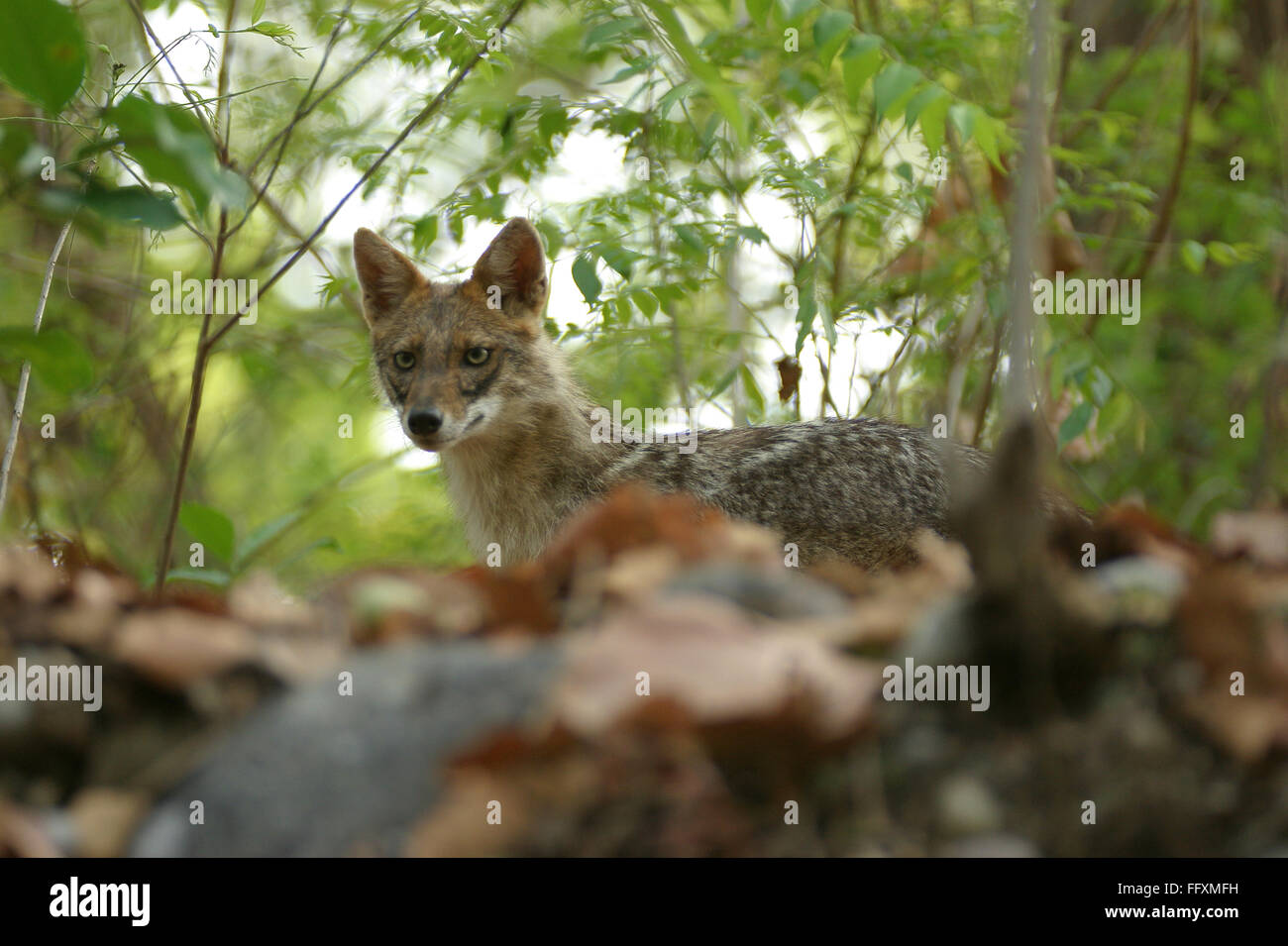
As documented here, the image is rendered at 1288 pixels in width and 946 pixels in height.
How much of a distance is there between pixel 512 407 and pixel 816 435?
175 centimetres

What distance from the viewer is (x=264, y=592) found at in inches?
120

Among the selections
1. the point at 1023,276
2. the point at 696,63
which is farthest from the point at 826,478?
the point at 1023,276

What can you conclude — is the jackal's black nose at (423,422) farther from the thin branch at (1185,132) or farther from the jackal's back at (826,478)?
the thin branch at (1185,132)

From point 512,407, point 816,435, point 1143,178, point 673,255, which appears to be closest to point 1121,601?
point 816,435

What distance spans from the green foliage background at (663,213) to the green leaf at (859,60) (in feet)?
0.05

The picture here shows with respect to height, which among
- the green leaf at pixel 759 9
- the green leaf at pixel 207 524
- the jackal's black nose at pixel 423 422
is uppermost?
the green leaf at pixel 759 9

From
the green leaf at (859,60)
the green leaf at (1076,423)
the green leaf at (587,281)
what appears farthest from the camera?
the green leaf at (1076,423)

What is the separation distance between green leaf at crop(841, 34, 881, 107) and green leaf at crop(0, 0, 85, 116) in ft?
8.98

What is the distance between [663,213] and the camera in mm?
6254

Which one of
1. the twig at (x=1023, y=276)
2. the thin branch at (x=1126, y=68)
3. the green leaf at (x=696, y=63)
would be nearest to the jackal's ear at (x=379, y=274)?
the green leaf at (x=696, y=63)

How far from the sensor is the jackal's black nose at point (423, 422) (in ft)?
19.0

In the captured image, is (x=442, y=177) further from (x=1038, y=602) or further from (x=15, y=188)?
(x=1038, y=602)
